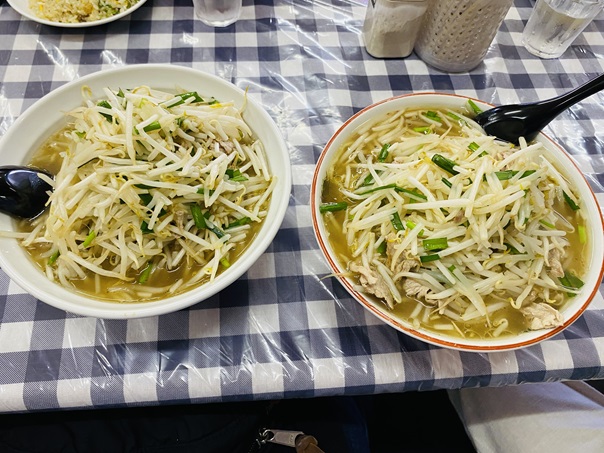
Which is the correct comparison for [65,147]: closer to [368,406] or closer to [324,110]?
[324,110]

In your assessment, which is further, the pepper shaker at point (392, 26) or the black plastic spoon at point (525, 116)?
the pepper shaker at point (392, 26)

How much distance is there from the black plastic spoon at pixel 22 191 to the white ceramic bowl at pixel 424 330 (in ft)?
2.30

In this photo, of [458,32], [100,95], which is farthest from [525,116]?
[100,95]

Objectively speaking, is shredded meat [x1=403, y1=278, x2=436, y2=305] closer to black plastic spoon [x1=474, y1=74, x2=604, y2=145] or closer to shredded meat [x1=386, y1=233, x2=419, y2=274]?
shredded meat [x1=386, y1=233, x2=419, y2=274]

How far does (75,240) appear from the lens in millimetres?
1116

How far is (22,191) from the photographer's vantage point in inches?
44.6

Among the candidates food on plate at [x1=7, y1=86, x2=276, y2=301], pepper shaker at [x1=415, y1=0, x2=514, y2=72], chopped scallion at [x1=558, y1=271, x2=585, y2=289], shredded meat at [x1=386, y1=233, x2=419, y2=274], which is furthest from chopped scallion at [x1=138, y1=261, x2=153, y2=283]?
pepper shaker at [x1=415, y1=0, x2=514, y2=72]

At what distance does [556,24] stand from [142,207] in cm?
173

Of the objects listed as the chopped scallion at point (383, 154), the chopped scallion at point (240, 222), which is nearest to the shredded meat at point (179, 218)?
the chopped scallion at point (240, 222)

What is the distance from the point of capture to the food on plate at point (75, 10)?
1773 millimetres

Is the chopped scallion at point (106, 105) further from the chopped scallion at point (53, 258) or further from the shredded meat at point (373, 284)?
the shredded meat at point (373, 284)

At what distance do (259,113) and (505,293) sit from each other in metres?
0.80

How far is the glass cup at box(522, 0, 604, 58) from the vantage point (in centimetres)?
177

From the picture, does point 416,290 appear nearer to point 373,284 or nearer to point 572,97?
point 373,284
